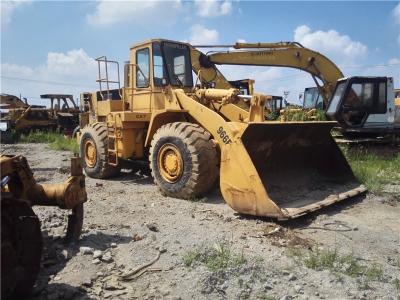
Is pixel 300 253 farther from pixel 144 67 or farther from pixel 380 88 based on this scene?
pixel 380 88

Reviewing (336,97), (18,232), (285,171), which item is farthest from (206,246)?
(336,97)

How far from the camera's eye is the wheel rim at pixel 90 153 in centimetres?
865

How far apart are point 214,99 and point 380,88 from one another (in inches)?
219

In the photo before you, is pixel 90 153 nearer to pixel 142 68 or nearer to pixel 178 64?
pixel 142 68

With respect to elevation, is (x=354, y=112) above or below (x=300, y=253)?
above

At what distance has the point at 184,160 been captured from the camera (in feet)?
20.6

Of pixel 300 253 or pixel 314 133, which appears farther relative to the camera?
pixel 314 133

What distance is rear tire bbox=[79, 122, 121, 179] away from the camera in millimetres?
8352

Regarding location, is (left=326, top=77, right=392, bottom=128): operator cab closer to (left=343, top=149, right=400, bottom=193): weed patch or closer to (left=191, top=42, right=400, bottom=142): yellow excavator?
(left=191, top=42, right=400, bottom=142): yellow excavator

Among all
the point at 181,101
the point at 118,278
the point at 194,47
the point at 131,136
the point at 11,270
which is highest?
the point at 194,47

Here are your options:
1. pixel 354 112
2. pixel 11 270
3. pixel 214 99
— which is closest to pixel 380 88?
pixel 354 112

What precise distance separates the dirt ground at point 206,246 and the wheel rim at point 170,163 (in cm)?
38

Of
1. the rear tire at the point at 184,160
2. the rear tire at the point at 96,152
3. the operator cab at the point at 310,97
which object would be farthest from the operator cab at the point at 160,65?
the operator cab at the point at 310,97

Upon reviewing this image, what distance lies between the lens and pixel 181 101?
704 cm
